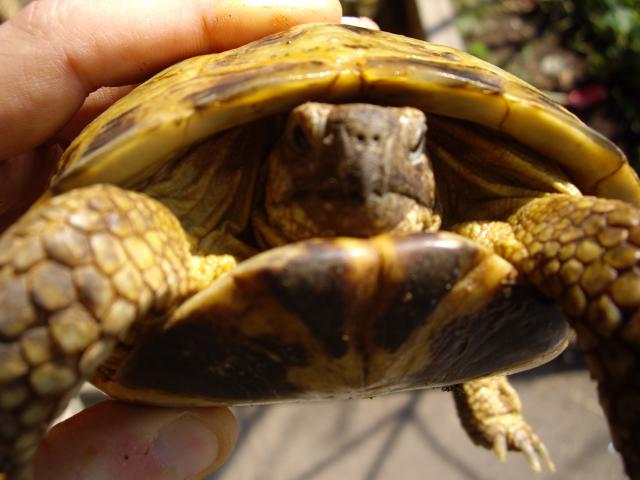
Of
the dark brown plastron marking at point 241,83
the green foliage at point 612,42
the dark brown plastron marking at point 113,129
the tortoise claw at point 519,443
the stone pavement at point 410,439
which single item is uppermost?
the dark brown plastron marking at point 241,83

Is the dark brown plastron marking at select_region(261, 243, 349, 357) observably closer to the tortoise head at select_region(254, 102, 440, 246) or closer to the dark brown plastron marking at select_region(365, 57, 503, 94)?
the tortoise head at select_region(254, 102, 440, 246)

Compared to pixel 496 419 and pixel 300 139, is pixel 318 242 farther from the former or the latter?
pixel 496 419

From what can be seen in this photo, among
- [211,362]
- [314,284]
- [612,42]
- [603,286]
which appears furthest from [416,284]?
[612,42]

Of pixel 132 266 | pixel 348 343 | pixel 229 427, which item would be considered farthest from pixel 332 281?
pixel 229 427

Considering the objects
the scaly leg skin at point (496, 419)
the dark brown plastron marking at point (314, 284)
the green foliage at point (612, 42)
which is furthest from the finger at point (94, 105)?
the green foliage at point (612, 42)

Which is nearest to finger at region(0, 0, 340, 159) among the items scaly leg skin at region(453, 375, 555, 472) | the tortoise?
the tortoise

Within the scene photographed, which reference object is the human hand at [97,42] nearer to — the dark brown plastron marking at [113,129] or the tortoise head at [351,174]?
the dark brown plastron marking at [113,129]

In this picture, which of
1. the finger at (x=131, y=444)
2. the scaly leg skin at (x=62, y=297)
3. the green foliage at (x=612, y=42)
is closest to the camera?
the scaly leg skin at (x=62, y=297)
